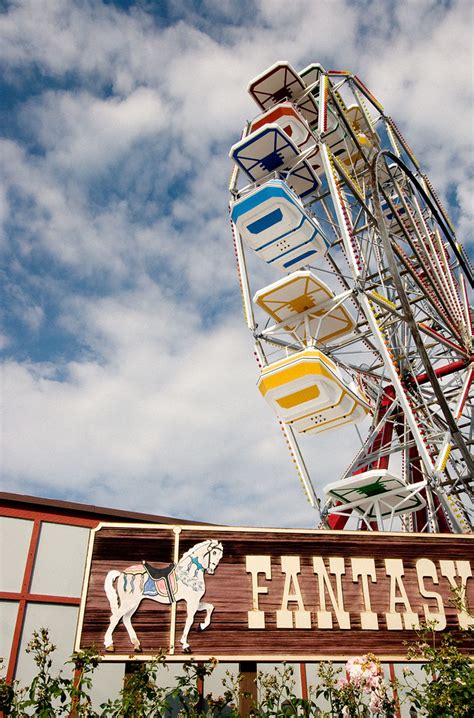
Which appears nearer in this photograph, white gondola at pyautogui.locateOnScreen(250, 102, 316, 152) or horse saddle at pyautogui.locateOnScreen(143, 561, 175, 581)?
horse saddle at pyautogui.locateOnScreen(143, 561, 175, 581)

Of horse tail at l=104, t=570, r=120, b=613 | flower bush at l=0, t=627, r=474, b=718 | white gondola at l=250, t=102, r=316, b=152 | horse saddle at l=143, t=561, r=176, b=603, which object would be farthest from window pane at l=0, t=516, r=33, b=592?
white gondola at l=250, t=102, r=316, b=152

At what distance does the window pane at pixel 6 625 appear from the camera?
903 cm

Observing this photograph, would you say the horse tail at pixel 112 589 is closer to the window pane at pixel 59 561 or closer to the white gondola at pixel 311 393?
the window pane at pixel 59 561

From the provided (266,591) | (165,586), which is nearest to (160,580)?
(165,586)

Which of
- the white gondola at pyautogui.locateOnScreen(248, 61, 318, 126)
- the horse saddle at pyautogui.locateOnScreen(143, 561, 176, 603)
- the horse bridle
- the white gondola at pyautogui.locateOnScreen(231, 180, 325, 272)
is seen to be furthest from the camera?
the white gondola at pyautogui.locateOnScreen(248, 61, 318, 126)

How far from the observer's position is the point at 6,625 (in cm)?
919

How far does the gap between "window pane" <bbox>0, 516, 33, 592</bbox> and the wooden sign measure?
→ 339 centimetres

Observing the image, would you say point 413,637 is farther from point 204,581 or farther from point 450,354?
point 450,354

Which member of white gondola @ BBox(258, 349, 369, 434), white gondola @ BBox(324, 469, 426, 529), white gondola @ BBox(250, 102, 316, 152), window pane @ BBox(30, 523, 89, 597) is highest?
white gondola @ BBox(250, 102, 316, 152)

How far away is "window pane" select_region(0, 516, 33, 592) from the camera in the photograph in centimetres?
958

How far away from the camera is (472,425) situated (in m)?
17.1

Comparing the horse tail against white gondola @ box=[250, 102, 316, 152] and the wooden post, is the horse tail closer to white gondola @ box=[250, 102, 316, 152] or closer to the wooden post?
the wooden post

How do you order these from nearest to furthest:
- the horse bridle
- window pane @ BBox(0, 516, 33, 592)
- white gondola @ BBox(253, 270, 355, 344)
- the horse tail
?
the horse tail < the horse bridle < window pane @ BBox(0, 516, 33, 592) < white gondola @ BBox(253, 270, 355, 344)

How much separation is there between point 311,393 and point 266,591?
7529 mm
